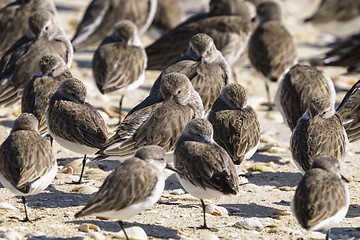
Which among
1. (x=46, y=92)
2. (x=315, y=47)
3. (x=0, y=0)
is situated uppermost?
(x=46, y=92)

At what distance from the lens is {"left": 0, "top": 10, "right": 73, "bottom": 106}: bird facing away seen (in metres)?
8.09

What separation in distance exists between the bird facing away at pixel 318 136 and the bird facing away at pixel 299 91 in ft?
3.01

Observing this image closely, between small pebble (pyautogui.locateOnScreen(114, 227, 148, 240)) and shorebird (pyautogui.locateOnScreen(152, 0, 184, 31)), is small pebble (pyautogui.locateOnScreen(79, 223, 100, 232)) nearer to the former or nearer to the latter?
small pebble (pyautogui.locateOnScreen(114, 227, 148, 240))

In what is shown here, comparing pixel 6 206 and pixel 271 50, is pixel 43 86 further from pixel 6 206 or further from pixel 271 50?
pixel 271 50

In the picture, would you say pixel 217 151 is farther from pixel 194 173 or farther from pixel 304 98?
pixel 304 98

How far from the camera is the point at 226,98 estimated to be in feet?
23.0

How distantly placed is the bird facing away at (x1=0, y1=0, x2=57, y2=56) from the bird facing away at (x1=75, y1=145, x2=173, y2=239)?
4.96m

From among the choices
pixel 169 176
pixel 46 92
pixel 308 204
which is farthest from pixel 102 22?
pixel 308 204

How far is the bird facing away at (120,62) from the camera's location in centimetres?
821

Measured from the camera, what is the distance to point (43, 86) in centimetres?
742

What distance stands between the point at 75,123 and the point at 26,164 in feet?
3.23

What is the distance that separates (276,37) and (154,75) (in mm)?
2060

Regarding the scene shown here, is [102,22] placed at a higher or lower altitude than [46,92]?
lower

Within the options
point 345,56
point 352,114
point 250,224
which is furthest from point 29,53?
point 345,56
